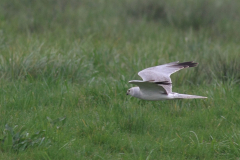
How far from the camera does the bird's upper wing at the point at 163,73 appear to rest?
539 cm

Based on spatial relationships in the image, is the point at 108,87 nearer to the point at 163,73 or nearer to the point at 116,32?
the point at 163,73

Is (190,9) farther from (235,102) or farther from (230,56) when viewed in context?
(235,102)

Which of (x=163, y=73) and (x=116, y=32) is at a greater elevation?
(x=163, y=73)

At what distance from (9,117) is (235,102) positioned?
10.1ft

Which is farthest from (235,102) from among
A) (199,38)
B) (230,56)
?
(199,38)

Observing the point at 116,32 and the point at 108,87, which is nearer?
the point at 108,87

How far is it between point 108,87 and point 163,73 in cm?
87

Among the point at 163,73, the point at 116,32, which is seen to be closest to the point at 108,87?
the point at 163,73

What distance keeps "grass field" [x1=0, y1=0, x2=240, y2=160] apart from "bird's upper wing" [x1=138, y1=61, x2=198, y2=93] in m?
0.34

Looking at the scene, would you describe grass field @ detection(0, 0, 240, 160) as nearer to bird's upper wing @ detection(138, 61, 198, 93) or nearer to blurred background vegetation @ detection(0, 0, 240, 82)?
blurred background vegetation @ detection(0, 0, 240, 82)

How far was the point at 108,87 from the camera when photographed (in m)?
5.67

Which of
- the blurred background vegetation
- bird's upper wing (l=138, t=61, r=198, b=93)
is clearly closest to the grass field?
the blurred background vegetation

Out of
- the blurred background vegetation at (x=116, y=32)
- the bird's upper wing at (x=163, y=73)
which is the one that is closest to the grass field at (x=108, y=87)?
the blurred background vegetation at (x=116, y=32)

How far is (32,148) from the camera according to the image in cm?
390
